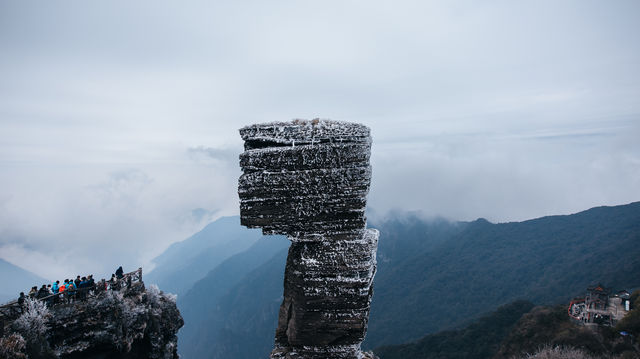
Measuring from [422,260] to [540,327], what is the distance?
8740 cm

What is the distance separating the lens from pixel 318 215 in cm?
741

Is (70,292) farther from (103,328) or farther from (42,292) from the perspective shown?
(103,328)

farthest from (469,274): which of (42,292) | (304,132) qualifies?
(304,132)

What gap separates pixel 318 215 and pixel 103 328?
2016 centimetres

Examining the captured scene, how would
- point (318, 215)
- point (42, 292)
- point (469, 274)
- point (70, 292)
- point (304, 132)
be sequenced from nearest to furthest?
point (304, 132), point (318, 215), point (42, 292), point (70, 292), point (469, 274)

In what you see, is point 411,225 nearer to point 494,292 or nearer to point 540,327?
point 494,292

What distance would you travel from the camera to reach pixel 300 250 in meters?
7.82

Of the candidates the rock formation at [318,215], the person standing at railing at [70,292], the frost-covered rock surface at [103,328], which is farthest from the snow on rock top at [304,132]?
the person standing at railing at [70,292]

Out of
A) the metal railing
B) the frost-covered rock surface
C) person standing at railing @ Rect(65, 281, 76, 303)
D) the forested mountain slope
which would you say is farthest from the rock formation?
the forested mountain slope

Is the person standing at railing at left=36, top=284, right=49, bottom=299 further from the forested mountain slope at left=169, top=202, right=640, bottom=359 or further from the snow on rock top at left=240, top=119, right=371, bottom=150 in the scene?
the forested mountain slope at left=169, top=202, right=640, bottom=359

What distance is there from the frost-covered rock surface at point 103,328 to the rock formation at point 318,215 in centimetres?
1628

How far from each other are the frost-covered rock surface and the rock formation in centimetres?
1628

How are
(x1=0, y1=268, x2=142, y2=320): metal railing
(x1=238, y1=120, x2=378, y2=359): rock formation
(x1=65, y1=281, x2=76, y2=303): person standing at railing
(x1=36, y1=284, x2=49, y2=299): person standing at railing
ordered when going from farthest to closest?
(x1=65, y1=281, x2=76, y2=303): person standing at railing
(x1=36, y1=284, x2=49, y2=299): person standing at railing
(x1=0, y1=268, x2=142, y2=320): metal railing
(x1=238, y1=120, x2=378, y2=359): rock formation

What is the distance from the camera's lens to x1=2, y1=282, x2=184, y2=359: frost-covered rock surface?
16.9 meters
